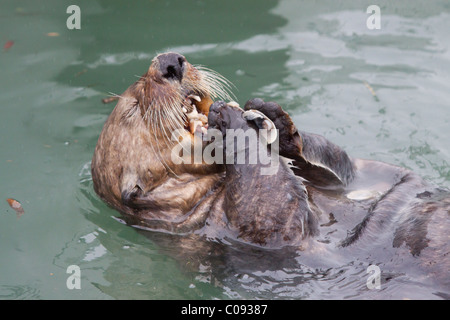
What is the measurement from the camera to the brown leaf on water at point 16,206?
521 centimetres

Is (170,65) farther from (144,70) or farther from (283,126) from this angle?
(144,70)

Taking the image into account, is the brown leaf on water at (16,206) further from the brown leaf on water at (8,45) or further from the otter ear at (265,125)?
the brown leaf on water at (8,45)

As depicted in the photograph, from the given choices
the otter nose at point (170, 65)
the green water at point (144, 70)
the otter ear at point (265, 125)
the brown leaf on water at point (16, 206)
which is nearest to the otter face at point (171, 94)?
the otter nose at point (170, 65)

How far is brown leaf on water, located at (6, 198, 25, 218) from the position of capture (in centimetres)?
521

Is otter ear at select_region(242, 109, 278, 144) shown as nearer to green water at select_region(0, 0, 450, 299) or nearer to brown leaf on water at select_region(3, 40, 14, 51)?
green water at select_region(0, 0, 450, 299)

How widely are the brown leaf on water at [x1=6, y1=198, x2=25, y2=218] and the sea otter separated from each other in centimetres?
93

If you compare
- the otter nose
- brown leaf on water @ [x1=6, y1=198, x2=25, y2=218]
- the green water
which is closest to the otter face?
the otter nose

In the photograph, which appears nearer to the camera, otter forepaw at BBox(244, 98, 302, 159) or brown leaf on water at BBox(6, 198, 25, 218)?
otter forepaw at BBox(244, 98, 302, 159)

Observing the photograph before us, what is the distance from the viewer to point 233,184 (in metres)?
4.20

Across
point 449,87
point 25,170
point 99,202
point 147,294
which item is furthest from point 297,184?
point 449,87

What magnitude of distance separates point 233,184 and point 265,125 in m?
0.47

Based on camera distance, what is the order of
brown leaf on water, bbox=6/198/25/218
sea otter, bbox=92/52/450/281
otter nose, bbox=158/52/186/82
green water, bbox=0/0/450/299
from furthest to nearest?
brown leaf on water, bbox=6/198/25/218 < green water, bbox=0/0/450/299 < otter nose, bbox=158/52/186/82 < sea otter, bbox=92/52/450/281

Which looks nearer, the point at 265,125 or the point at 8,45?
the point at 265,125

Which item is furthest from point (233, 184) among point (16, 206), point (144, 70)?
point (144, 70)
